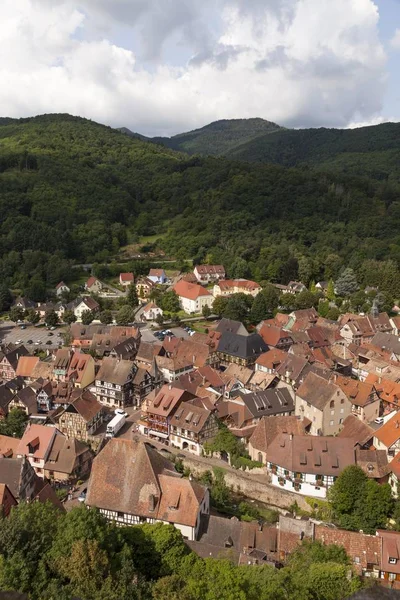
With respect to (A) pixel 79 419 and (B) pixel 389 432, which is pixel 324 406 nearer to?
(B) pixel 389 432

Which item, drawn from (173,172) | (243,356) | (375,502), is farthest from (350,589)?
(173,172)

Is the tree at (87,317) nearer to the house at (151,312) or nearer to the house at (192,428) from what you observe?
the house at (151,312)

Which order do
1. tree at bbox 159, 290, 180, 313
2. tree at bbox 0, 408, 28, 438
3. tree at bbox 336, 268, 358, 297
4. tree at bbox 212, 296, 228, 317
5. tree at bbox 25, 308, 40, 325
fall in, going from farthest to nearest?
tree at bbox 336, 268, 358, 297, tree at bbox 159, 290, 180, 313, tree at bbox 212, 296, 228, 317, tree at bbox 25, 308, 40, 325, tree at bbox 0, 408, 28, 438

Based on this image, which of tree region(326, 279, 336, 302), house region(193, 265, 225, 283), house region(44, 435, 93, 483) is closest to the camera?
house region(44, 435, 93, 483)

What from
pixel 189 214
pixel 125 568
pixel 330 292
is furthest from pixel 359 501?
pixel 189 214

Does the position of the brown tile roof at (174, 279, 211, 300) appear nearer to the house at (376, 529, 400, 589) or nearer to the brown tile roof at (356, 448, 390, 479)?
the brown tile roof at (356, 448, 390, 479)

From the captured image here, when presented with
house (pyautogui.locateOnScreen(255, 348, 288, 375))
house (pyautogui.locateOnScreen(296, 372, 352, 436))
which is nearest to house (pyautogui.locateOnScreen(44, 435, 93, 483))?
house (pyautogui.locateOnScreen(296, 372, 352, 436))

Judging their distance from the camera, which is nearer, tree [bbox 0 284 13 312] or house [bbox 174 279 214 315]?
house [bbox 174 279 214 315]
